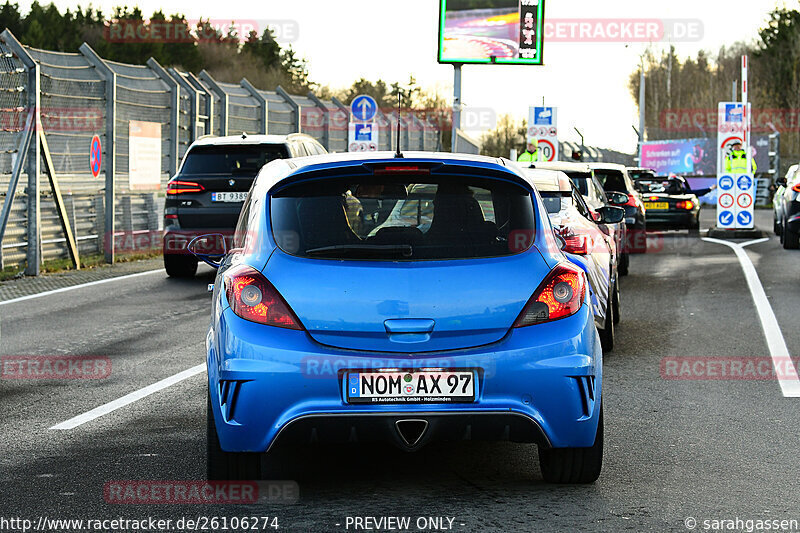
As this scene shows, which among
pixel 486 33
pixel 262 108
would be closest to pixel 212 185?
pixel 262 108

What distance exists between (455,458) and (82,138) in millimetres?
15079

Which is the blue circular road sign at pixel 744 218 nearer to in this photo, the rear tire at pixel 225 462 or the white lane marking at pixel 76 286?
the white lane marking at pixel 76 286

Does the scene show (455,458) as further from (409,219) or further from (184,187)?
(184,187)

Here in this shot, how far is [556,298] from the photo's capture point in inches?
220

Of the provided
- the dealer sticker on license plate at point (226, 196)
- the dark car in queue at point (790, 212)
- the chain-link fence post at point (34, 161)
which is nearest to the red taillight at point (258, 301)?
the dealer sticker on license plate at point (226, 196)

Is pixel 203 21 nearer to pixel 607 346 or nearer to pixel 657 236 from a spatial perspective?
pixel 657 236

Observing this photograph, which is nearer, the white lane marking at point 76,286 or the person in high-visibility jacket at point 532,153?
the white lane marking at point 76,286

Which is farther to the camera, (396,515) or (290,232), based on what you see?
(290,232)

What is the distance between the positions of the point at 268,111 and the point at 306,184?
25.1 metres

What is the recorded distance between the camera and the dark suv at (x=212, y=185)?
55.9ft

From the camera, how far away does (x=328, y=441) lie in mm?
5418

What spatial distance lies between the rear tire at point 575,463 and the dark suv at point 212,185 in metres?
11.4

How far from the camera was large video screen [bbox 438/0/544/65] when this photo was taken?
38.2 m

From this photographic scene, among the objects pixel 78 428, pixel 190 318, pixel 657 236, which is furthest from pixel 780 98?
pixel 78 428
